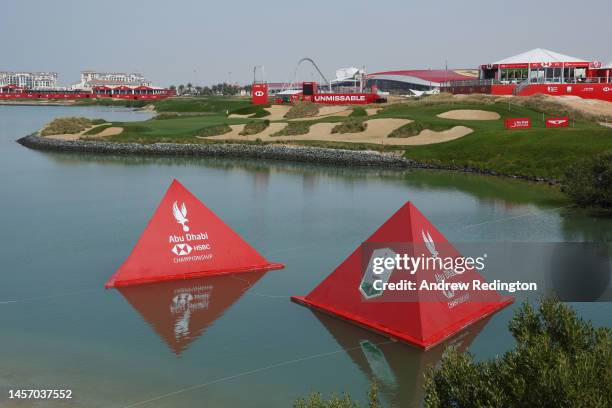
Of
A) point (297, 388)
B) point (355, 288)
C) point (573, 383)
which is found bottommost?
point (297, 388)

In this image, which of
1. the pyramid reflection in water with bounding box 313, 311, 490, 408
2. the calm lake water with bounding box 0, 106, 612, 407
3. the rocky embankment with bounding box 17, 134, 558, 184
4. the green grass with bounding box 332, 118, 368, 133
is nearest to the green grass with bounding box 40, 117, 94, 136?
the rocky embankment with bounding box 17, 134, 558, 184

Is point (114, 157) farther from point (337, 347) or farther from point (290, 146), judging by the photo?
point (337, 347)

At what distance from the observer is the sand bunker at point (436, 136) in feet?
234

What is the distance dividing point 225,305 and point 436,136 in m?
53.7

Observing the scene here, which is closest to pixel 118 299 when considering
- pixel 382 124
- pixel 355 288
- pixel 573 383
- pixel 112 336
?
pixel 112 336

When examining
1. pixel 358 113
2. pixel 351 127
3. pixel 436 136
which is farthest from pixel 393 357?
pixel 358 113

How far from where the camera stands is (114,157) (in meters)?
76.6

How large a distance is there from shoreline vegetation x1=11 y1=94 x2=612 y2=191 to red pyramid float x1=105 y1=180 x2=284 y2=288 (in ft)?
111

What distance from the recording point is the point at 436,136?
73188mm

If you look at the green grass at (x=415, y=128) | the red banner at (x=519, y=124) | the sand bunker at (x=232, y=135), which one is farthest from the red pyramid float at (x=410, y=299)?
the sand bunker at (x=232, y=135)

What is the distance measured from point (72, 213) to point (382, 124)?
48.2m

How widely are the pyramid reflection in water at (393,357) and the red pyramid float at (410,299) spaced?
22 centimetres

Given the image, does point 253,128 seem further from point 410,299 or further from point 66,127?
point 410,299

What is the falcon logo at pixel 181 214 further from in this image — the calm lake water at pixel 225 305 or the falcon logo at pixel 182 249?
the calm lake water at pixel 225 305
